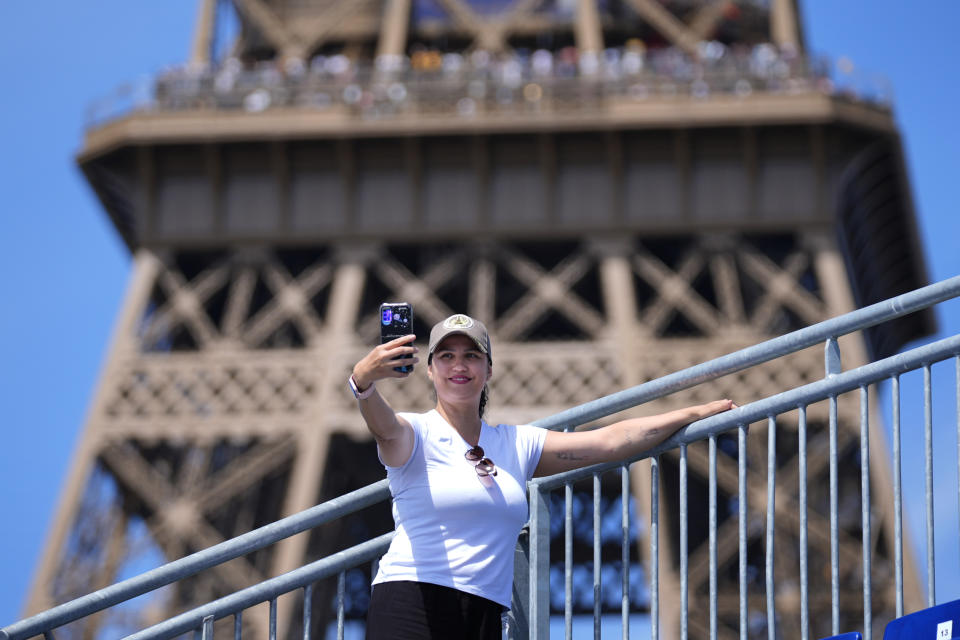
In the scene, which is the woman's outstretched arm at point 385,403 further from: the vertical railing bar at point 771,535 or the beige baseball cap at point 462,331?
the vertical railing bar at point 771,535

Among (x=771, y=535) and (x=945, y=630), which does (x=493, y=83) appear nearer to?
(x=771, y=535)

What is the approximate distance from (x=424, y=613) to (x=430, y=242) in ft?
67.7

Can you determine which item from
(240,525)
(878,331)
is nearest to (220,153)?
(240,525)

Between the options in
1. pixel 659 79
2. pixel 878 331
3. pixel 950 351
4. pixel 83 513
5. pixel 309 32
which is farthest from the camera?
pixel 878 331

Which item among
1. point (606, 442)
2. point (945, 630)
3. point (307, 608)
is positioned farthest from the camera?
point (307, 608)

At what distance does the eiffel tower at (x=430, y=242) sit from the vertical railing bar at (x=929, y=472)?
1702 cm

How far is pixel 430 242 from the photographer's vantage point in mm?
25328

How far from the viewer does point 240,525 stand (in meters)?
24.7

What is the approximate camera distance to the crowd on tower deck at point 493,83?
81.7 feet

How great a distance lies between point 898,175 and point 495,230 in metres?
6.77

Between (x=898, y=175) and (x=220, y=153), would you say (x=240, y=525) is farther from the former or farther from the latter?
(x=898, y=175)

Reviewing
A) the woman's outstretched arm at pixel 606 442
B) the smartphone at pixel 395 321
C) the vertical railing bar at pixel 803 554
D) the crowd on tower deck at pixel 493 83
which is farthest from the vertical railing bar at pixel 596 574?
the crowd on tower deck at pixel 493 83

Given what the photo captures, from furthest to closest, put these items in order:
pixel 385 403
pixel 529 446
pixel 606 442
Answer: pixel 606 442 → pixel 529 446 → pixel 385 403

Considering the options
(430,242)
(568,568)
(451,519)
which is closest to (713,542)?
(568,568)
